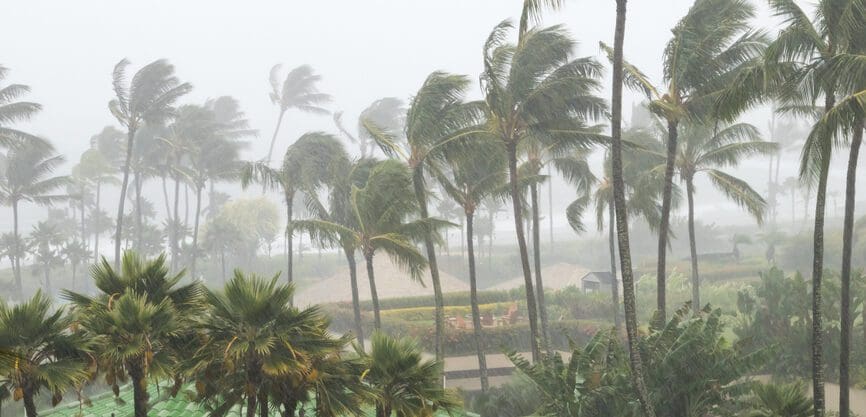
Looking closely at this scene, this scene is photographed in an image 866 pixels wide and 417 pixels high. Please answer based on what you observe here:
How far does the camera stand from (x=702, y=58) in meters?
17.8

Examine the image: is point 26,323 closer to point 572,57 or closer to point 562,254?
point 572,57

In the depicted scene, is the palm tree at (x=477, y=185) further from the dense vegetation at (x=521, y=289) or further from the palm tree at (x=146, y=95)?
the palm tree at (x=146, y=95)

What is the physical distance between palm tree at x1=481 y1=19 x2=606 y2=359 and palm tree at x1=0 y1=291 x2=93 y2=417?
12.1 m

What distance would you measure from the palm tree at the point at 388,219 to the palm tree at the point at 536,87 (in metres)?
→ 3.10

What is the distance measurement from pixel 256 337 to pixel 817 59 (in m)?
10.9

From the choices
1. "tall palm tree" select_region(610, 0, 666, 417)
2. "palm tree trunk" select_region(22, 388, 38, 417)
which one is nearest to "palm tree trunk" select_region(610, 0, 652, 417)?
"tall palm tree" select_region(610, 0, 666, 417)

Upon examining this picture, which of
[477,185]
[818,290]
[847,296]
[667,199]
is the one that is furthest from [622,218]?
[477,185]

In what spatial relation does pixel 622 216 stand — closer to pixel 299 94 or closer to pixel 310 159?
pixel 310 159

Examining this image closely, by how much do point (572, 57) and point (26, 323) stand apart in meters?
15.7

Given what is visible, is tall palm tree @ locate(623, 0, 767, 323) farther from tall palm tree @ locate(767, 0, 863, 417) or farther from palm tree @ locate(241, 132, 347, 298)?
palm tree @ locate(241, 132, 347, 298)

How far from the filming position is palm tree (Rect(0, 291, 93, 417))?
10602 mm

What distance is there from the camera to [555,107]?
20094 millimetres

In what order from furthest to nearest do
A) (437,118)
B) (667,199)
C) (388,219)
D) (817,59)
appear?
(388,219) < (437,118) < (667,199) < (817,59)

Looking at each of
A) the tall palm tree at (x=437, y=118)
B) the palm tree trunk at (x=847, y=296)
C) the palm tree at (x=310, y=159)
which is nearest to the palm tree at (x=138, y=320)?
the tall palm tree at (x=437, y=118)
